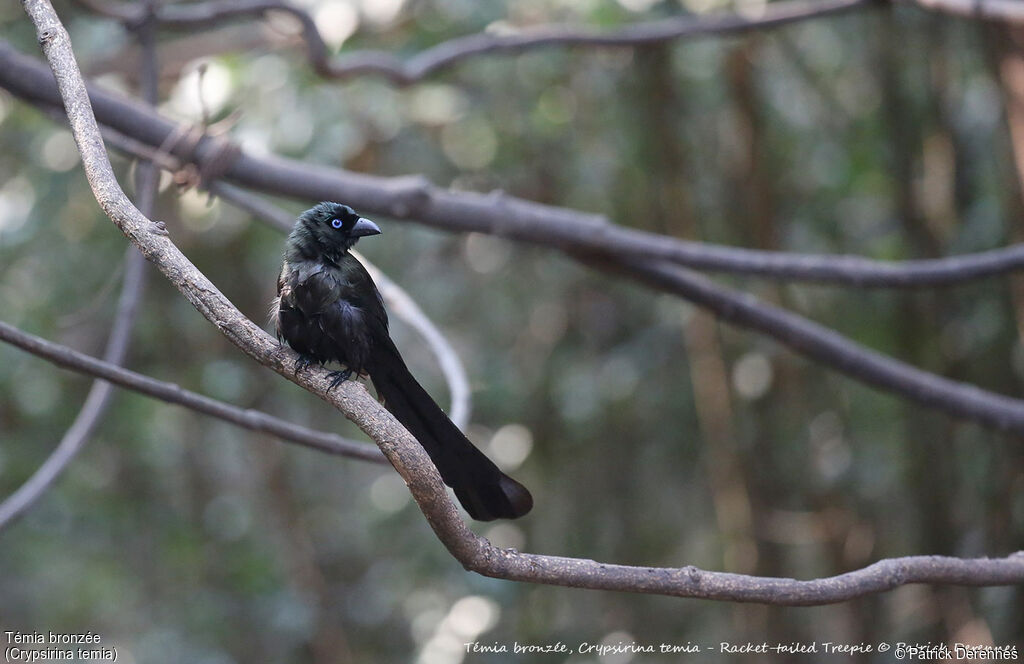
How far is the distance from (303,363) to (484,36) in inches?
94.4

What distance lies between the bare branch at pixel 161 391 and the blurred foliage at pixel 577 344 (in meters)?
2.26

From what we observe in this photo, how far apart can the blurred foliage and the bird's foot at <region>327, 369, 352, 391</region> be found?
2645mm

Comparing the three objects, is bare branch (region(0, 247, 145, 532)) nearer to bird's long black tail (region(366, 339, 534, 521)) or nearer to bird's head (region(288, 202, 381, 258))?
bird's head (region(288, 202, 381, 258))

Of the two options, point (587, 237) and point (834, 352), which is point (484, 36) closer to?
point (587, 237)

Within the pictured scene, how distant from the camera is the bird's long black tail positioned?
2.09 metres

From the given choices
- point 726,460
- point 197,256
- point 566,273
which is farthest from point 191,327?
point 726,460

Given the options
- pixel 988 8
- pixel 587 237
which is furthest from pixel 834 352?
pixel 988 8

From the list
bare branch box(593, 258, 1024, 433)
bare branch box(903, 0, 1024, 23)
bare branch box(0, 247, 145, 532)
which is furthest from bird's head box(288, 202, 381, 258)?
bare branch box(903, 0, 1024, 23)

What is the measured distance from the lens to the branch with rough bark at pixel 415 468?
179 cm

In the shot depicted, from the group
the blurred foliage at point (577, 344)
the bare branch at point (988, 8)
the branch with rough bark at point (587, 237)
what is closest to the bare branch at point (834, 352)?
the branch with rough bark at point (587, 237)

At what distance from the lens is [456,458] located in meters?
2.14

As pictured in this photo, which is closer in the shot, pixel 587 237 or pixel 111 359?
pixel 111 359

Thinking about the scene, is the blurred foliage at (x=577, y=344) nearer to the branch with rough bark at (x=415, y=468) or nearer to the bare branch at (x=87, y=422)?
the bare branch at (x=87, y=422)

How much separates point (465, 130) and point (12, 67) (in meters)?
3.06
